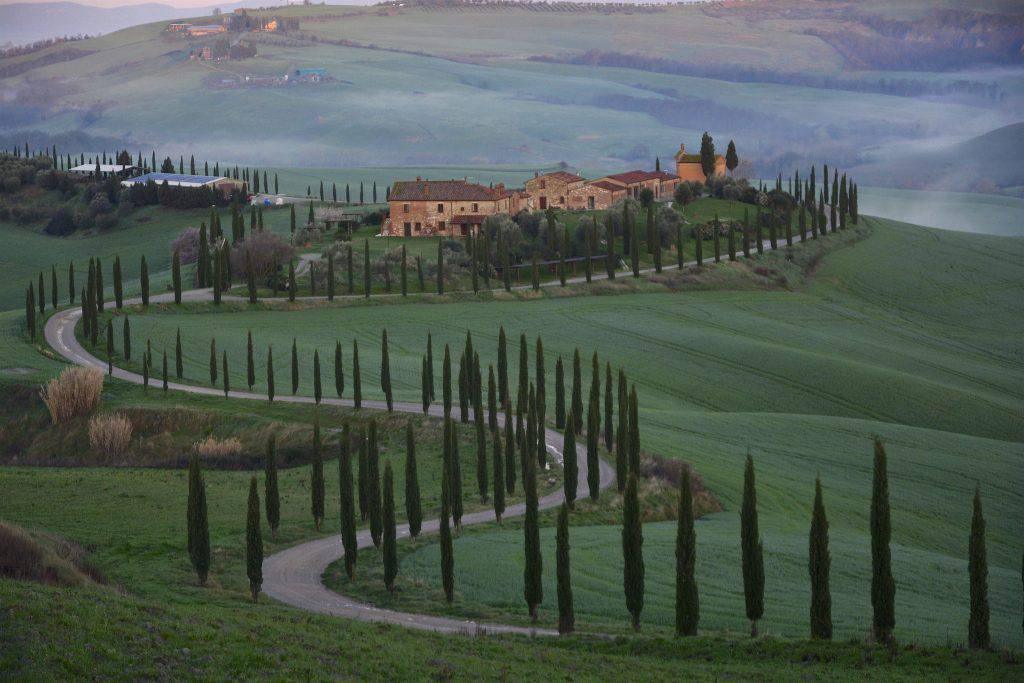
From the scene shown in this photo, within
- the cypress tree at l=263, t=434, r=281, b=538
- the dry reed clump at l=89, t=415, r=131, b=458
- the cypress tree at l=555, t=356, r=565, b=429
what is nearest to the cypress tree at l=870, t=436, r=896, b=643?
the cypress tree at l=263, t=434, r=281, b=538

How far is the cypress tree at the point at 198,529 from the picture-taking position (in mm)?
42281

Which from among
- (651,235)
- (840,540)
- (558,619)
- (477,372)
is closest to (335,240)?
(651,235)

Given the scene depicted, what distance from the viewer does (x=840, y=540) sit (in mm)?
51188

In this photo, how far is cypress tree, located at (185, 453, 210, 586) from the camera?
139 ft

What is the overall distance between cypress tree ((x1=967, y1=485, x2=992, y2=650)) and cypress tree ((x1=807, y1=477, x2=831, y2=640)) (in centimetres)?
359

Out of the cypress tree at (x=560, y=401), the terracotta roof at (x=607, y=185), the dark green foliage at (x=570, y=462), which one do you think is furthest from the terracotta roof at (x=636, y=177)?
the dark green foliage at (x=570, y=462)

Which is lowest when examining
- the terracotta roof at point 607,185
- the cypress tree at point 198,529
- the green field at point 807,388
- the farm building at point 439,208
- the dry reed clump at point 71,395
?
the green field at point 807,388

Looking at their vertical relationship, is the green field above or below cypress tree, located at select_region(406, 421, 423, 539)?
below

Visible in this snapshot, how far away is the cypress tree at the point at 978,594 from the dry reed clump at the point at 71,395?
48.7m

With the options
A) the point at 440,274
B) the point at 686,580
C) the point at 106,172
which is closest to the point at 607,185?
the point at 440,274

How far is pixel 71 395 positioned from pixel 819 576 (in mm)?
45777

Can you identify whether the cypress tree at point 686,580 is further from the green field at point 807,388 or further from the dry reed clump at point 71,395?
the dry reed clump at point 71,395

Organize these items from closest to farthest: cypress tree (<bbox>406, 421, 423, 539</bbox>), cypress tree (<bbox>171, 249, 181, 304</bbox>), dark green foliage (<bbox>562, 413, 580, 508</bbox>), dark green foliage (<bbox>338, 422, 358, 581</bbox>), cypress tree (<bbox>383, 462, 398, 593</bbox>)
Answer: cypress tree (<bbox>383, 462, 398, 593</bbox>), dark green foliage (<bbox>338, 422, 358, 581</bbox>), cypress tree (<bbox>406, 421, 423, 539</bbox>), dark green foliage (<bbox>562, 413, 580, 508</bbox>), cypress tree (<bbox>171, 249, 181, 304</bbox>)

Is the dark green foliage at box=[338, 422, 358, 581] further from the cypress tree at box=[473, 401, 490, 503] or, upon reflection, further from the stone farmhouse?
the stone farmhouse
